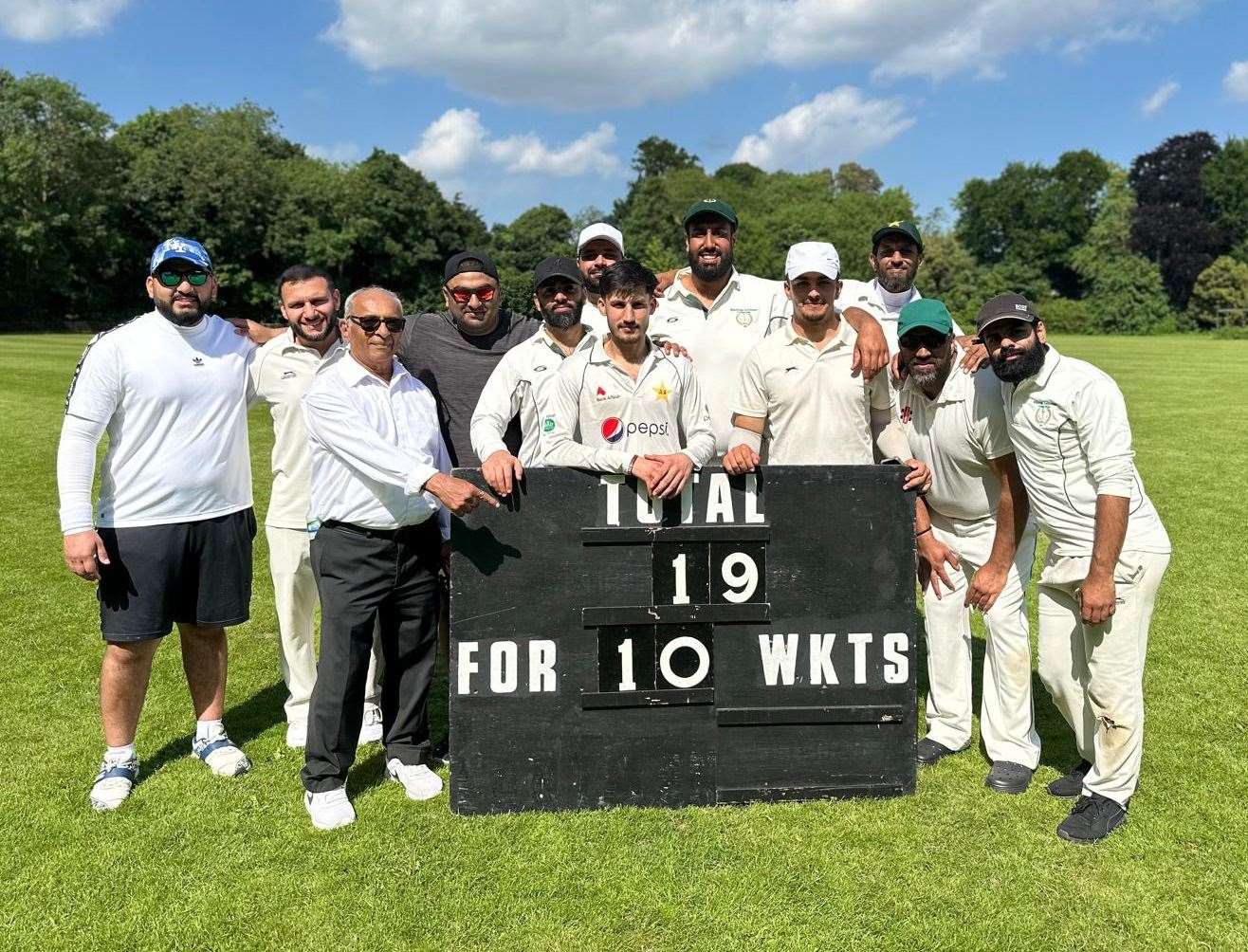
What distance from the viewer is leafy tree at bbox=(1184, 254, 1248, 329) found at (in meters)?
66.6

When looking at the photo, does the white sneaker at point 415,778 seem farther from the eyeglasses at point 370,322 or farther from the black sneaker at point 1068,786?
the black sneaker at point 1068,786

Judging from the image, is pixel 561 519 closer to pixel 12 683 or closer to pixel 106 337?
pixel 106 337

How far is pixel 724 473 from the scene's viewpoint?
168 inches

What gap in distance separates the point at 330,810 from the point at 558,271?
2.77 metres

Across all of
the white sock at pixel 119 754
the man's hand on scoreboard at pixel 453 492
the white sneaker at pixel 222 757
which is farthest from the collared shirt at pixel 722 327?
the white sock at pixel 119 754

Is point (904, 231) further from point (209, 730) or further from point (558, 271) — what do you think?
point (209, 730)

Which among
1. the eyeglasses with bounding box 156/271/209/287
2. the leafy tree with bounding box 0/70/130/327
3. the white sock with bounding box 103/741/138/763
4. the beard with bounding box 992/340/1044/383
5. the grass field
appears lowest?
the grass field

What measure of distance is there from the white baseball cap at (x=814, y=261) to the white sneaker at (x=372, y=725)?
3198mm

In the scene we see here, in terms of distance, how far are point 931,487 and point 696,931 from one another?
252cm

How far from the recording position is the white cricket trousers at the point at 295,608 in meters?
4.87

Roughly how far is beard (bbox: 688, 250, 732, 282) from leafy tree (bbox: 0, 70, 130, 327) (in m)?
52.2

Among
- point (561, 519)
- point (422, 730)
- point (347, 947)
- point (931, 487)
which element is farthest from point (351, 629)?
point (931, 487)

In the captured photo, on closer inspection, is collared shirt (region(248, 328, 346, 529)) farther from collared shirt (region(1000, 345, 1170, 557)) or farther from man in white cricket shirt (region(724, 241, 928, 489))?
collared shirt (region(1000, 345, 1170, 557))

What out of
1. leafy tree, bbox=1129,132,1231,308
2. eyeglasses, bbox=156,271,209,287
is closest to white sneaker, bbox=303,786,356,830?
eyeglasses, bbox=156,271,209,287
